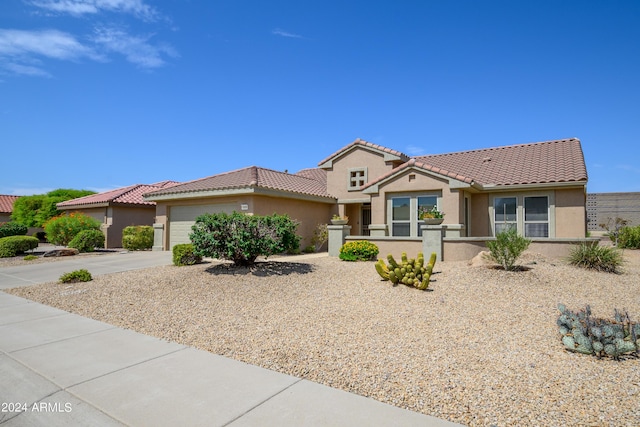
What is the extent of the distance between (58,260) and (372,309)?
16232mm

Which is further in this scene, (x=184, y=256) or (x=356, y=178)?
(x=356, y=178)

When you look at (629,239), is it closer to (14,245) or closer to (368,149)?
(368,149)

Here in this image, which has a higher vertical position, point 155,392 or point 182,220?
point 182,220

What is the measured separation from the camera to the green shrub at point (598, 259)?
37.0ft

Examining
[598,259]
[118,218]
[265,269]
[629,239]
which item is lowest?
[265,269]

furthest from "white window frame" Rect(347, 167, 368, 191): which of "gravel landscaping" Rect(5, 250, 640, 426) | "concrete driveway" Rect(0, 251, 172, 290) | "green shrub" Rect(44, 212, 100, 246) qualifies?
"green shrub" Rect(44, 212, 100, 246)

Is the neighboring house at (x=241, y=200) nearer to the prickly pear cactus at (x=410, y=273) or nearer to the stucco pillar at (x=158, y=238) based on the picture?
the stucco pillar at (x=158, y=238)

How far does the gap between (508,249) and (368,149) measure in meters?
12.0

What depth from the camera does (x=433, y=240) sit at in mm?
13656

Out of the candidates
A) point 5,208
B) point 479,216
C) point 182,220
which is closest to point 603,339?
point 479,216

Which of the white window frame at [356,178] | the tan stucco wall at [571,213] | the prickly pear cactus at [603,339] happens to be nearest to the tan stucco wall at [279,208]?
the white window frame at [356,178]

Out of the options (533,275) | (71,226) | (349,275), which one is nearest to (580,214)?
(533,275)

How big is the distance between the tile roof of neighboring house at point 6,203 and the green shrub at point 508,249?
50195 millimetres

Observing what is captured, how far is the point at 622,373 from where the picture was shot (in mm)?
4680
